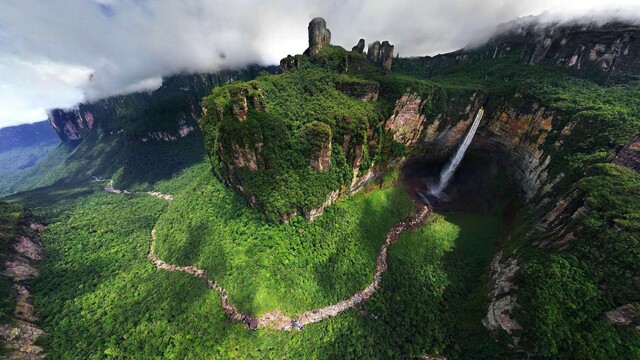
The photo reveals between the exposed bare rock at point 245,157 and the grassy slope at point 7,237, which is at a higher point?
the exposed bare rock at point 245,157

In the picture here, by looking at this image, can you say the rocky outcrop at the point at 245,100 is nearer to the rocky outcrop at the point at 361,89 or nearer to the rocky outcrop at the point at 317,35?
the rocky outcrop at the point at 361,89

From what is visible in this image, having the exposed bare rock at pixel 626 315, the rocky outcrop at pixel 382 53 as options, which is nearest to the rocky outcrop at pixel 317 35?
the rocky outcrop at pixel 382 53

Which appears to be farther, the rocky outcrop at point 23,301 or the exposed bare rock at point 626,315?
the rocky outcrop at point 23,301

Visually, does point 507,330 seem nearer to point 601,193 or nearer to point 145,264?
point 601,193

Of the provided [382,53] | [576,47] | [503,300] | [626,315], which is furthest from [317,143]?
[576,47]

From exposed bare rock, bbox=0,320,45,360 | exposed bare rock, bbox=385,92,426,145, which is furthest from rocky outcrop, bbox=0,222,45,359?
exposed bare rock, bbox=385,92,426,145

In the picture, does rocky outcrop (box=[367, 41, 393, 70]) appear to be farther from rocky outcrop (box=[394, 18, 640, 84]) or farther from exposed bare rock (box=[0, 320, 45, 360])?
exposed bare rock (box=[0, 320, 45, 360])

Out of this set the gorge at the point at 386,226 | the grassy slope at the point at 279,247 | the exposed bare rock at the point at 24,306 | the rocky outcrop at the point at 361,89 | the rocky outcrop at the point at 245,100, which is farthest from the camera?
the rocky outcrop at the point at 361,89
